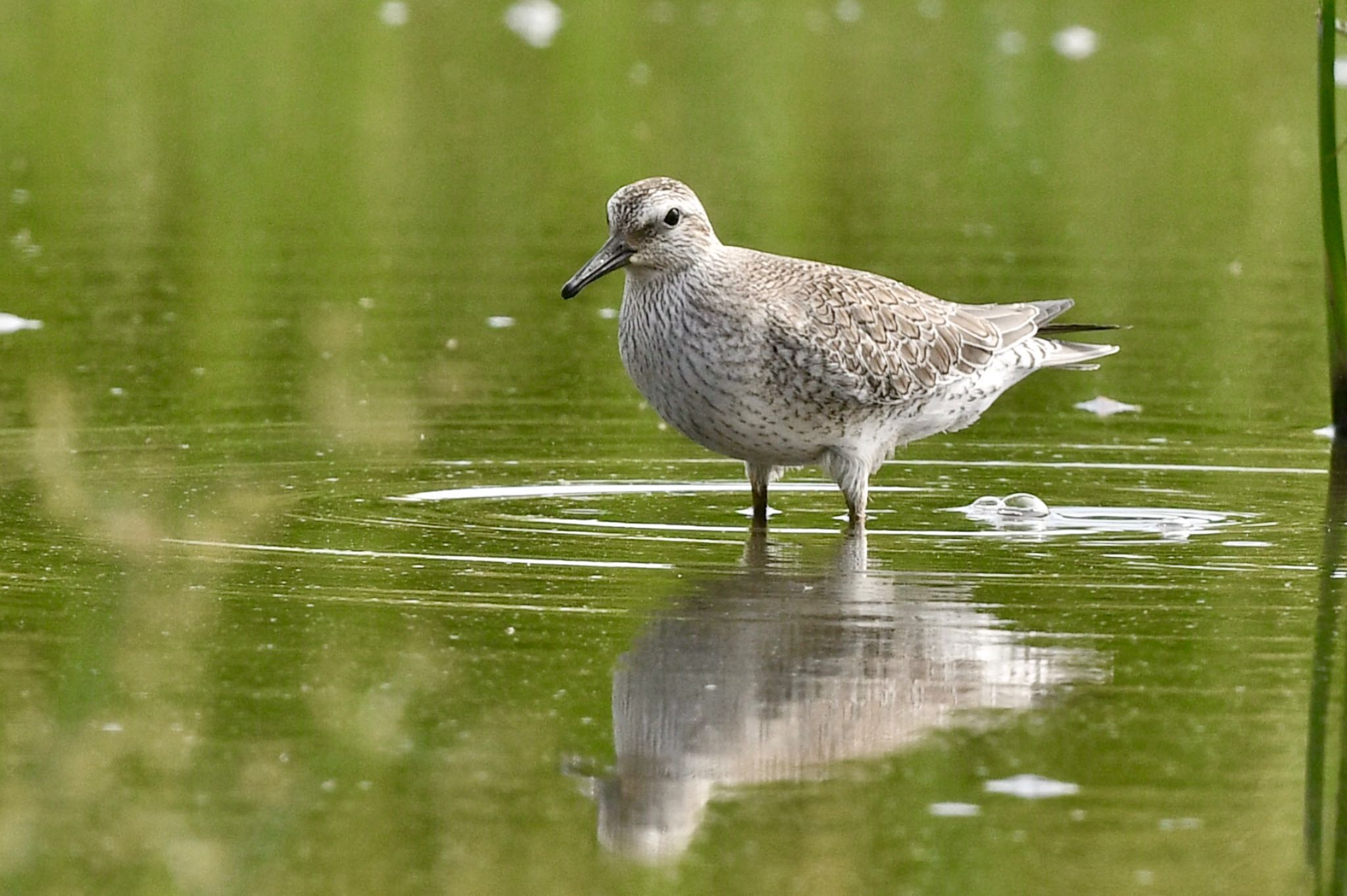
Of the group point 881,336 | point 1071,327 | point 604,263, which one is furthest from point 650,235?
point 1071,327

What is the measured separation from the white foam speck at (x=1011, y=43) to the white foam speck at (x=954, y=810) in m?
18.5

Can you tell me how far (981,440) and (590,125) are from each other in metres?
9.33

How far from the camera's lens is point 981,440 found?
31.7 feet

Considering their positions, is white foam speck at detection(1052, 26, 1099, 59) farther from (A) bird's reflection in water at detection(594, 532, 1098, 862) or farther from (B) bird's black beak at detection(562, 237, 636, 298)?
(A) bird's reflection in water at detection(594, 532, 1098, 862)

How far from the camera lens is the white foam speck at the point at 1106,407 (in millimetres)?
10070

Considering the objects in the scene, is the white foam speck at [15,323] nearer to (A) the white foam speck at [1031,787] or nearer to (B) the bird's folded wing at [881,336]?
(B) the bird's folded wing at [881,336]

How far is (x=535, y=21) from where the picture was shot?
23797 mm

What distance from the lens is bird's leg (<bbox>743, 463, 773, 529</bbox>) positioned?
8266mm

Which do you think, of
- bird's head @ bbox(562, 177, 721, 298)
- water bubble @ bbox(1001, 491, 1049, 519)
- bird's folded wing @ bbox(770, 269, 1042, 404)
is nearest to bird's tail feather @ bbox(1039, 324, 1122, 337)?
bird's folded wing @ bbox(770, 269, 1042, 404)

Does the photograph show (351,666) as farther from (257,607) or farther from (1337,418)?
(1337,418)

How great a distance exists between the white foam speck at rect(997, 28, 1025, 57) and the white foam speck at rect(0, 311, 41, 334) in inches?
535

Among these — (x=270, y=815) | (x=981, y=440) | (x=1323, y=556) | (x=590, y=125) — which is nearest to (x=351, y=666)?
(x=270, y=815)

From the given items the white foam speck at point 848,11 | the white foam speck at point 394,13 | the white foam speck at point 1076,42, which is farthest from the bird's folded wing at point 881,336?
the white foam speck at point 848,11

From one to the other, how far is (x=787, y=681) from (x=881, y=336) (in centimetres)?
278
